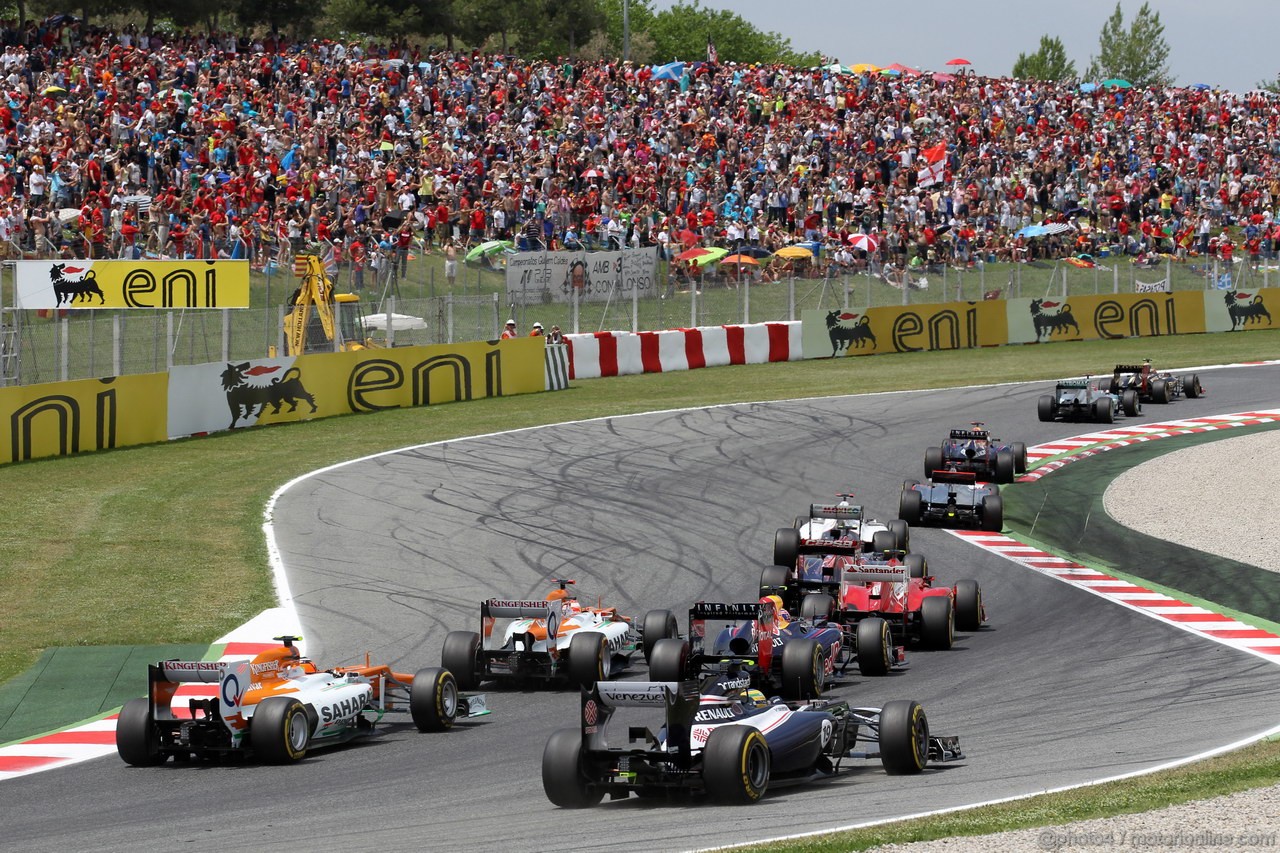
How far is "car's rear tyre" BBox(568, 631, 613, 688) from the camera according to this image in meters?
14.1

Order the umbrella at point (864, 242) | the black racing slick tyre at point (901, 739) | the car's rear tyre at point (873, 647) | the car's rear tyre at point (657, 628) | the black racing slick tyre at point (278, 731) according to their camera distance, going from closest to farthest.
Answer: the black racing slick tyre at point (901, 739), the black racing slick tyre at point (278, 731), the car's rear tyre at point (873, 647), the car's rear tyre at point (657, 628), the umbrella at point (864, 242)

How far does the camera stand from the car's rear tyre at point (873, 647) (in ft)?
47.5

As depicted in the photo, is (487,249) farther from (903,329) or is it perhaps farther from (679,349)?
(903,329)

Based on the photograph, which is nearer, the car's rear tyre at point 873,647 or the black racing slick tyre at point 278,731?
the black racing slick tyre at point 278,731

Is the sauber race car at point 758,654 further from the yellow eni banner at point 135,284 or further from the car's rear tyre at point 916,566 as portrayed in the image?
the yellow eni banner at point 135,284

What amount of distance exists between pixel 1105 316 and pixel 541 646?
35002 mm

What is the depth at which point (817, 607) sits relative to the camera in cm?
1523

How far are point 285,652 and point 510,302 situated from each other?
25582 mm

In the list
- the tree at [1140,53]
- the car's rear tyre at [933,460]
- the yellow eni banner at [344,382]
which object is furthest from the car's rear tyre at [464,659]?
the tree at [1140,53]

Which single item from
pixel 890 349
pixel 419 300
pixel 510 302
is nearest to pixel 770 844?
pixel 419 300

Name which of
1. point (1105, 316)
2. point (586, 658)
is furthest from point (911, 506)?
point (1105, 316)

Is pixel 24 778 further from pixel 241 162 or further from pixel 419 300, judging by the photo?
pixel 241 162

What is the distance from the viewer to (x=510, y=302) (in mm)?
37750

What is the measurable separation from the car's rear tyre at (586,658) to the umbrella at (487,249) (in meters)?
25.3
